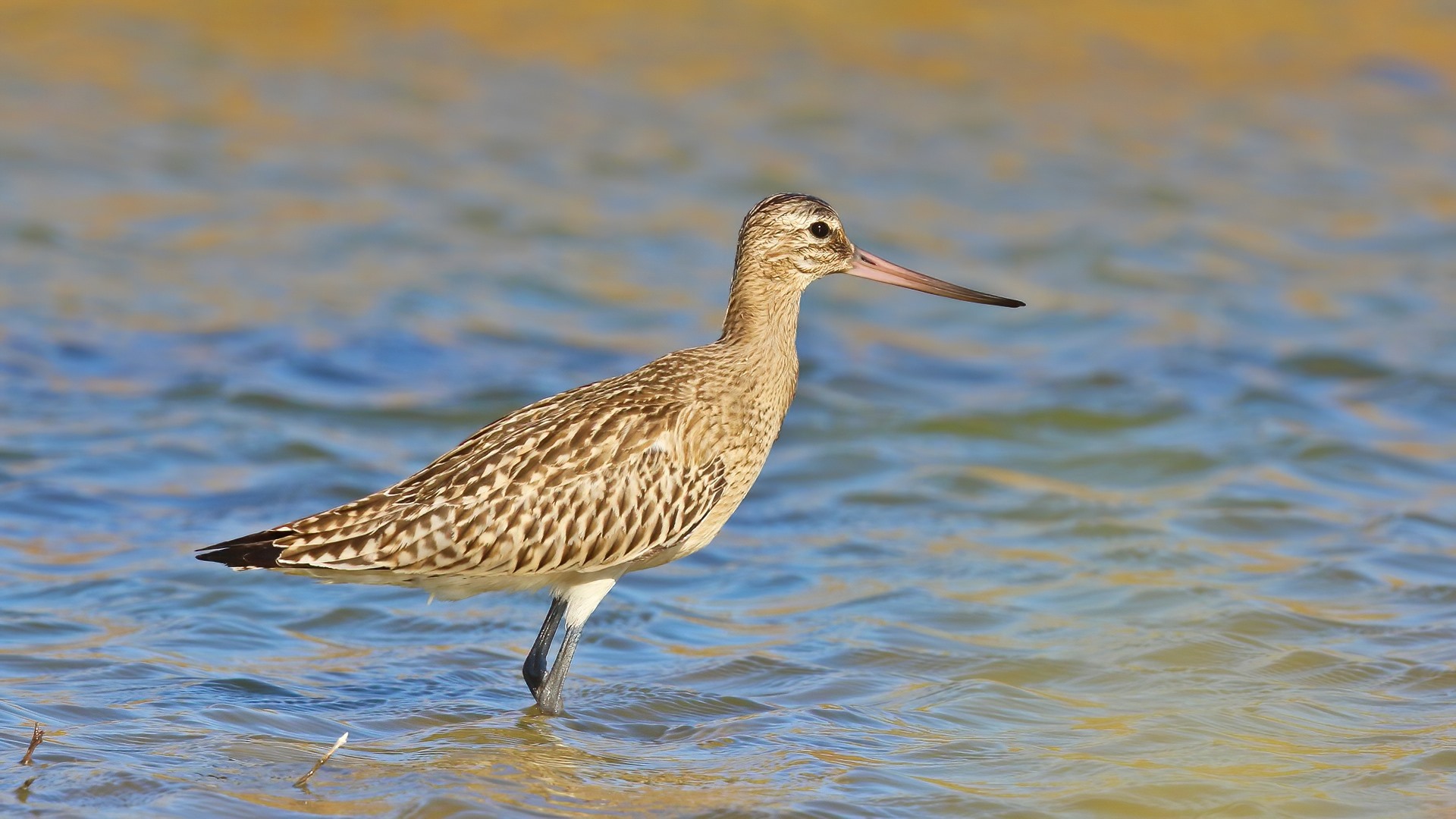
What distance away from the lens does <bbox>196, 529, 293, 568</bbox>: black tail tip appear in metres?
6.63

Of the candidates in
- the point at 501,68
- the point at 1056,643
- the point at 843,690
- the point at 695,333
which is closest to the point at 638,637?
the point at 843,690

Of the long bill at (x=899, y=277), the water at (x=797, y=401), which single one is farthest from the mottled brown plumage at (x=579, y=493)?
the water at (x=797, y=401)

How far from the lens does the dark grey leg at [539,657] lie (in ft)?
24.6

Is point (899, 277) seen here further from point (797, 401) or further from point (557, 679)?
point (797, 401)

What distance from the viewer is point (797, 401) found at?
41.9 ft

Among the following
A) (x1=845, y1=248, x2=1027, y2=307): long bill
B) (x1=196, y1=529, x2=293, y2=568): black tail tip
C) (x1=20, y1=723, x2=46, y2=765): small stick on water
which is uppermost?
(x1=845, y1=248, x2=1027, y2=307): long bill

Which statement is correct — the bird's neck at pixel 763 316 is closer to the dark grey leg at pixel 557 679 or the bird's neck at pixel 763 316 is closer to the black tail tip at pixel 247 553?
the dark grey leg at pixel 557 679

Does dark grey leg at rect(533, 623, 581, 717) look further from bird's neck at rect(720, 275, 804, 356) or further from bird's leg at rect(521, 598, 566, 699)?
bird's neck at rect(720, 275, 804, 356)

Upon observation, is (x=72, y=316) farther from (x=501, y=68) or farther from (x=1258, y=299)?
(x=1258, y=299)

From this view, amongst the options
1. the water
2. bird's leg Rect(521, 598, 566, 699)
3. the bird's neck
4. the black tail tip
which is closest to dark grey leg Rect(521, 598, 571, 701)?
bird's leg Rect(521, 598, 566, 699)

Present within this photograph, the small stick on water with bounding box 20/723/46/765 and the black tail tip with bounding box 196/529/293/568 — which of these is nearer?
the small stick on water with bounding box 20/723/46/765

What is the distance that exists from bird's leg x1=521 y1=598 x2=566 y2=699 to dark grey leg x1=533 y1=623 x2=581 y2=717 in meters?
0.03

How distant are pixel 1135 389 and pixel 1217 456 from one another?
1412 mm

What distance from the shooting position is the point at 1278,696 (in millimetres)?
7879
